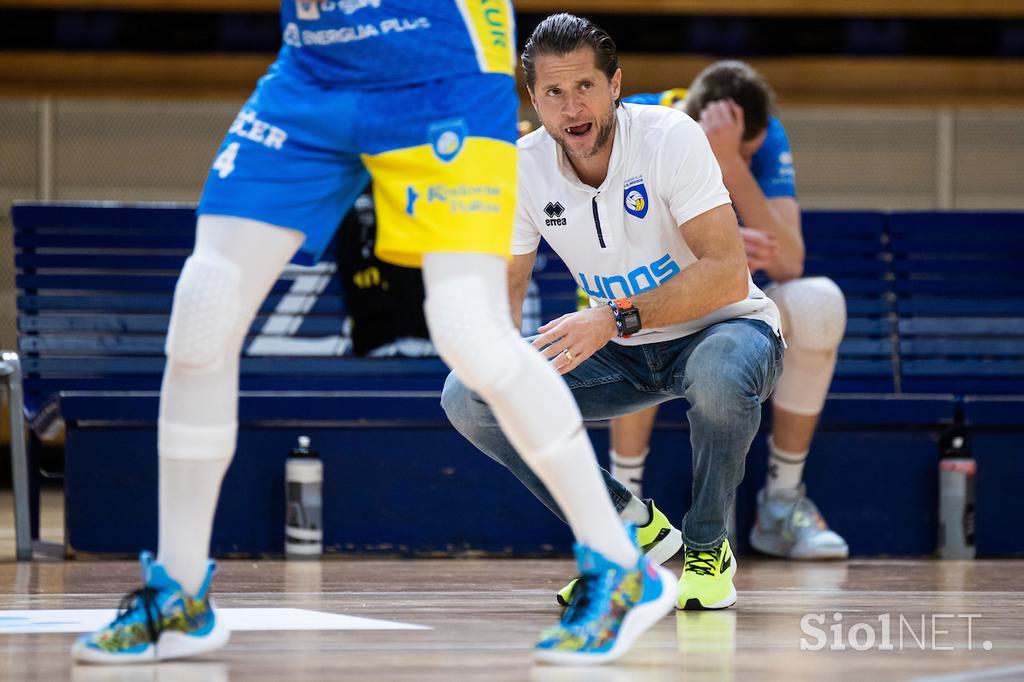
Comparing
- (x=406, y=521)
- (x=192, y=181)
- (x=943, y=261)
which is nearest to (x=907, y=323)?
(x=943, y=261)

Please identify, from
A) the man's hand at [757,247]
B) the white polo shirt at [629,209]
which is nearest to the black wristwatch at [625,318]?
the white polo shirt at [629,209]

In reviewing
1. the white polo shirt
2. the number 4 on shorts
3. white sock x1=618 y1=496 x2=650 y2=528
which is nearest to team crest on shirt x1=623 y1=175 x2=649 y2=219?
the white polo shirt

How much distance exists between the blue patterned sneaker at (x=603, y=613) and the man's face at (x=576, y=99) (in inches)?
34.4

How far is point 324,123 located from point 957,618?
4.08 ft

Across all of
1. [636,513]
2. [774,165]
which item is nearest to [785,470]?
[774,165]

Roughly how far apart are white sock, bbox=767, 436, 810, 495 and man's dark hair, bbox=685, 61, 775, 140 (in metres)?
0.81

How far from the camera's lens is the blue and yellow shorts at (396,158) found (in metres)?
1.66

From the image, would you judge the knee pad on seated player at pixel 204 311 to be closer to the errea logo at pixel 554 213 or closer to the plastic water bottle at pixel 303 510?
the errea logo at pixel 554 213

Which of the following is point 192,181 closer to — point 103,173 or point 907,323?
point 103,173

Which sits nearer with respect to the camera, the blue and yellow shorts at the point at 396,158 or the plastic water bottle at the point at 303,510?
the blue and yellow shorts at the point at 396,158

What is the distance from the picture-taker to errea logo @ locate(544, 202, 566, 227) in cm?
239

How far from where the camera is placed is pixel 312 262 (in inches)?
71.2

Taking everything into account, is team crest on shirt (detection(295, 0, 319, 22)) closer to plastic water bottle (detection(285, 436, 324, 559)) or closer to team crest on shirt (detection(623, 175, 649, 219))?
team crest on shirt (detection(623, 175, 649, 219))

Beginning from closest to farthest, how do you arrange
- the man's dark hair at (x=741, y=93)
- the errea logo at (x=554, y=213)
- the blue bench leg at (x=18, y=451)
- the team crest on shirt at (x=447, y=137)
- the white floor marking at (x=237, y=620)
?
the team crest on shirt at (x=447, y=137)
the white floor marking at (x=237, y=620)
the errea logo at (x=554, y=213)
the blue bench leg at (x=18, y=451)
the man's dark hair at (x=741, y=93)
